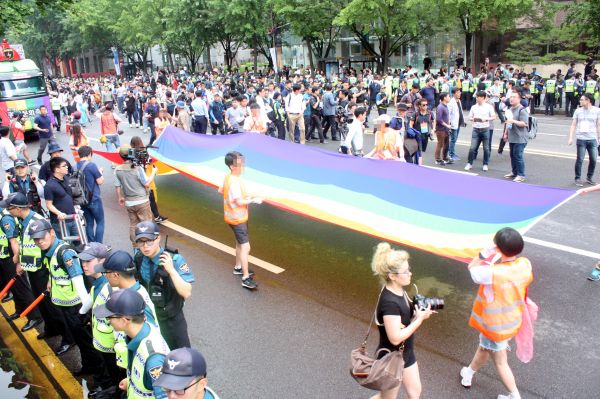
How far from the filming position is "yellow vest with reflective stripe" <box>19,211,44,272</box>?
517cm

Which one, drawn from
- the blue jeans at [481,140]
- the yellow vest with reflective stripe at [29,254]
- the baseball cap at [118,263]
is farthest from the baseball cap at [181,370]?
the blue jeans at [481,140]

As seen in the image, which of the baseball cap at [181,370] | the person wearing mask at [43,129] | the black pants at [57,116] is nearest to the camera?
the baseball cap at [181,370]

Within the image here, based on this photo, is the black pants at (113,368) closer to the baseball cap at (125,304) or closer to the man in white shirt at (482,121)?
the baseball cap at (125,304)

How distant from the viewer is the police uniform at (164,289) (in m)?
3.90

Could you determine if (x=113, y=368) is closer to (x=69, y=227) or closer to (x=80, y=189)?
(x=69, y=227)

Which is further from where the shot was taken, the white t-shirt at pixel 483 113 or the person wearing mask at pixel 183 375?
the white t-shirt at pixel 483 113

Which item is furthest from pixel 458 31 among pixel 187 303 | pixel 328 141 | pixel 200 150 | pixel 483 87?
pixel 187 303

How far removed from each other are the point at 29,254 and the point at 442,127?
957cm

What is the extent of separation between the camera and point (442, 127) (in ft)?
38.9

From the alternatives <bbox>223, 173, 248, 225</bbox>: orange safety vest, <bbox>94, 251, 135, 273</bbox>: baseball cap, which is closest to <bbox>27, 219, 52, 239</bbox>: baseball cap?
<bbox>94, 251, 135, 273</bbox>: baseball cap

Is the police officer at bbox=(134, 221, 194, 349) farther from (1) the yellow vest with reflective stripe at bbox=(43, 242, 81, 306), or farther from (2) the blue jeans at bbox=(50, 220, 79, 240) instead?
(2) the blue jeans at bbox=(50, 220, 79, 240)

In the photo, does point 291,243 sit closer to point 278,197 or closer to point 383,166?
point 278,197

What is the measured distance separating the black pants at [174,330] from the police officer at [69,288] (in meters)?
0.86

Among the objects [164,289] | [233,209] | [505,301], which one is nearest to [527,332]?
[505,301]
